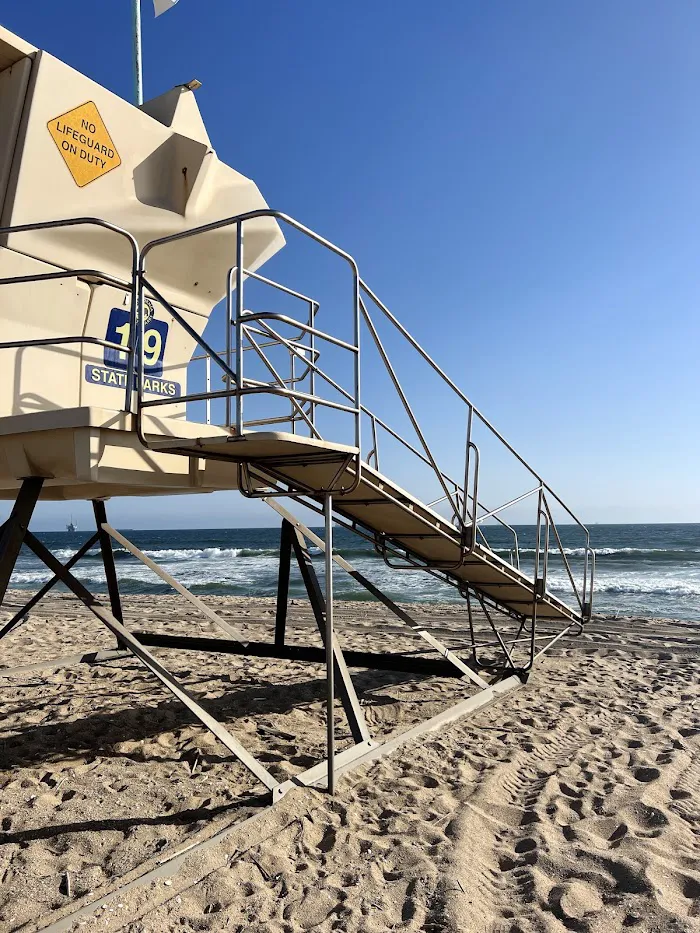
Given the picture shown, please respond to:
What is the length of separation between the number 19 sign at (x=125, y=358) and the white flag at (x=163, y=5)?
10.4 ft

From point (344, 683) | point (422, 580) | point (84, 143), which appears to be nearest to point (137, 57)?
point (84, 143)

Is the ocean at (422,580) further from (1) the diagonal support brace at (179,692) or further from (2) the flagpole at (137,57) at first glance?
(2) the flagpole at (137,57)

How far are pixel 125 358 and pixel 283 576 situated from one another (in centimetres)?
288

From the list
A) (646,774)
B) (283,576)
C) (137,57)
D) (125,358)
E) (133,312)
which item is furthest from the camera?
(283,576)

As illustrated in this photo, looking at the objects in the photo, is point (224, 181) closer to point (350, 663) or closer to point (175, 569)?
point (350, 663)

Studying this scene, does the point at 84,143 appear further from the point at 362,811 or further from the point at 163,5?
the point at 362,811

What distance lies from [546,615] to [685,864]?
197 inches

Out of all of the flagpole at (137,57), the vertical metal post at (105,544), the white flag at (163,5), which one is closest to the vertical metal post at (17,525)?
the vertical metal post at (105,544)

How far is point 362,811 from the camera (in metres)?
4.64

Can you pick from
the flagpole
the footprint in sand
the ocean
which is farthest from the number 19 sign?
the ocean

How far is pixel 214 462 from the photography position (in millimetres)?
5500

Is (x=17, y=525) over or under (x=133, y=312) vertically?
under

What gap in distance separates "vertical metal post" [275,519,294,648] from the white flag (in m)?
4.94

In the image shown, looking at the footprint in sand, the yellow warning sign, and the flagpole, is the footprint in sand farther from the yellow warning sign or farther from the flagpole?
the flagpole
